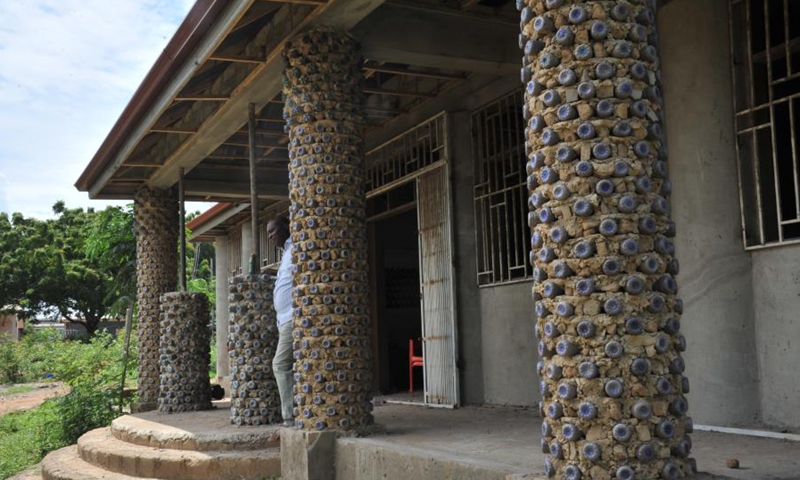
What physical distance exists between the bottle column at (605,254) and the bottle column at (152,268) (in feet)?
31.2

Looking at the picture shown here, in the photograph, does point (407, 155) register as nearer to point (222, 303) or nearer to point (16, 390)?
point (222, 303)

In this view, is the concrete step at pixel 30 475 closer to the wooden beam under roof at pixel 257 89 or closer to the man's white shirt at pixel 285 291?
the wooden beam under roof at pixel 257 89

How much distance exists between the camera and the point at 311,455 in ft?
21.5

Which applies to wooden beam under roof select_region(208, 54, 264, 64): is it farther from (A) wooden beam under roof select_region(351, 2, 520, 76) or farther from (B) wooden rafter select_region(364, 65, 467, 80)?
(B) wooden rafter select_region(364, 65, 467, 80)

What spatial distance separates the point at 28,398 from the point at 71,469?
15.3m

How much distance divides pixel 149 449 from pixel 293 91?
13.1 feet

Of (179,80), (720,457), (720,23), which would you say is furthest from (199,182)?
(720,457)

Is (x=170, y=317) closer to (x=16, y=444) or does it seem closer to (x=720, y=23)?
(x=16, y=444)

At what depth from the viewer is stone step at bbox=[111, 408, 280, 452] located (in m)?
7.65

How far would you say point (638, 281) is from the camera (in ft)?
12.2

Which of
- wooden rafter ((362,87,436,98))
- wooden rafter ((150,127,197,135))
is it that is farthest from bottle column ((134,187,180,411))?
wooden rafter ((362,87,436,98))

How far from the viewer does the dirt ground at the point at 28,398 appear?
20031 millimetres

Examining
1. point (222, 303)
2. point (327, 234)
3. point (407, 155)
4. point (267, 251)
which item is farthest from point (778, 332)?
point (222, 303)

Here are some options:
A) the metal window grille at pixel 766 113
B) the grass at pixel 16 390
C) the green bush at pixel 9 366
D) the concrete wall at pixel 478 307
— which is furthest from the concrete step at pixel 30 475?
the green bush at pixel 9 366
